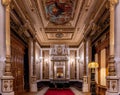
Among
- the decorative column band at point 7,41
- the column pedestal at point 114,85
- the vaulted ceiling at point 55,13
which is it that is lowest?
the column pedestal at point 114,85

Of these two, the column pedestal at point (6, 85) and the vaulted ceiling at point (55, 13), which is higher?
the vaulted ceiling at point (55, 13)

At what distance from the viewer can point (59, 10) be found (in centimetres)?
1109

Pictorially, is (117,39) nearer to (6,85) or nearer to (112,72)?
(112,72)

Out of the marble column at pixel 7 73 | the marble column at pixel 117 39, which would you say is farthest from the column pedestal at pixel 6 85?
the marble column at pixel 117 39

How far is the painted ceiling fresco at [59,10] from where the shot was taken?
9789 millimetres

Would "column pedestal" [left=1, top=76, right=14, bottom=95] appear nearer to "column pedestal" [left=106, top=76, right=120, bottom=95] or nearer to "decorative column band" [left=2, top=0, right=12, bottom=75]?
"decorative column band" [left=2, top=0, right=12, bottom=75]

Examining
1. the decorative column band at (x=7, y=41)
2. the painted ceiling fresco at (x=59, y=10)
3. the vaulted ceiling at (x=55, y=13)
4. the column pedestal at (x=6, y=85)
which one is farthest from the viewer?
the painted ceiling fresco at (x=59, y=10)

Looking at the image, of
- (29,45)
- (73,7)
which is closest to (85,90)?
(29,45)

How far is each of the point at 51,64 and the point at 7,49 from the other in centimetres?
1607

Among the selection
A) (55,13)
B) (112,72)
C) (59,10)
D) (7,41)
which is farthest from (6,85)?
(55,13)

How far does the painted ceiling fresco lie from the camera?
9.79 m

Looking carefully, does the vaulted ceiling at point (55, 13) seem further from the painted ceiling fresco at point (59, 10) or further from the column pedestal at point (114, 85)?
the column pedestal at point (114, 85)

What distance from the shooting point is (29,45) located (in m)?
14.7

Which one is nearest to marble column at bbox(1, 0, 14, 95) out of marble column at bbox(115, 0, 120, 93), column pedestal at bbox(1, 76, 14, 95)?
column pedestal at bbox(1, 76, 14, 95)
